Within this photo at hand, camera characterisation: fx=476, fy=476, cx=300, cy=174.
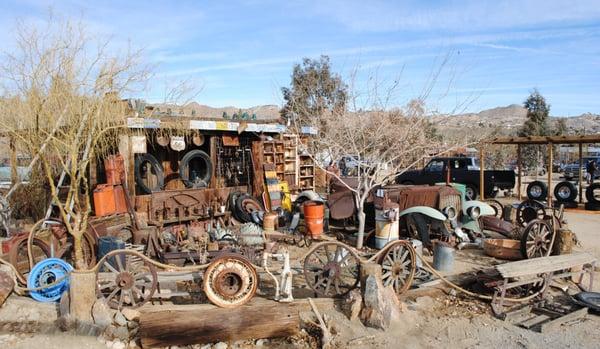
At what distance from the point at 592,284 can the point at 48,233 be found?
31.1 feet

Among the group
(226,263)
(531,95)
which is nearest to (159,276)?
(226,263)

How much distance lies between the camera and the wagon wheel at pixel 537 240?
8883 mm

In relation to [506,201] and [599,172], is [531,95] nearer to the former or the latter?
[599,172]

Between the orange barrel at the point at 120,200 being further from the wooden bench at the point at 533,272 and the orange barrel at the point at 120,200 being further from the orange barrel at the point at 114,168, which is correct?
the wooden bench at the point at 533,272

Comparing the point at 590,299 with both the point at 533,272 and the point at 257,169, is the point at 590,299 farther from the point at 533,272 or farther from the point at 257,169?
the point at 257,169

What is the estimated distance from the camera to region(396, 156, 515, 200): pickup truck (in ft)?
60.9

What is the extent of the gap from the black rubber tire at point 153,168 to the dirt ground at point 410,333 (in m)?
5.21

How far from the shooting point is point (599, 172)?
22750mm

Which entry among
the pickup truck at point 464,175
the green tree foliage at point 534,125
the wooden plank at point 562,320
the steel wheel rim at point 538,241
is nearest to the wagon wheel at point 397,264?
the wooden plank at point 562,320

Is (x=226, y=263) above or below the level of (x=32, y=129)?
below

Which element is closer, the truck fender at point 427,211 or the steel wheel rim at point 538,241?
the steel wheel rim at point 538,241

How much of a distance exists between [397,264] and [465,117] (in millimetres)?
9123

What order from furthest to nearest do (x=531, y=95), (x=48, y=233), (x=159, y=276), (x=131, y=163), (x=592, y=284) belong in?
1. (x=531, y=95)
2. (x=131, y=163)
3. (x=48, y=233)
4. (x=592, y=284)
5. (x=159, y=276)

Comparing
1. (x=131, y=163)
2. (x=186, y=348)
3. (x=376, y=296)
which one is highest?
(x=131, y=163)
